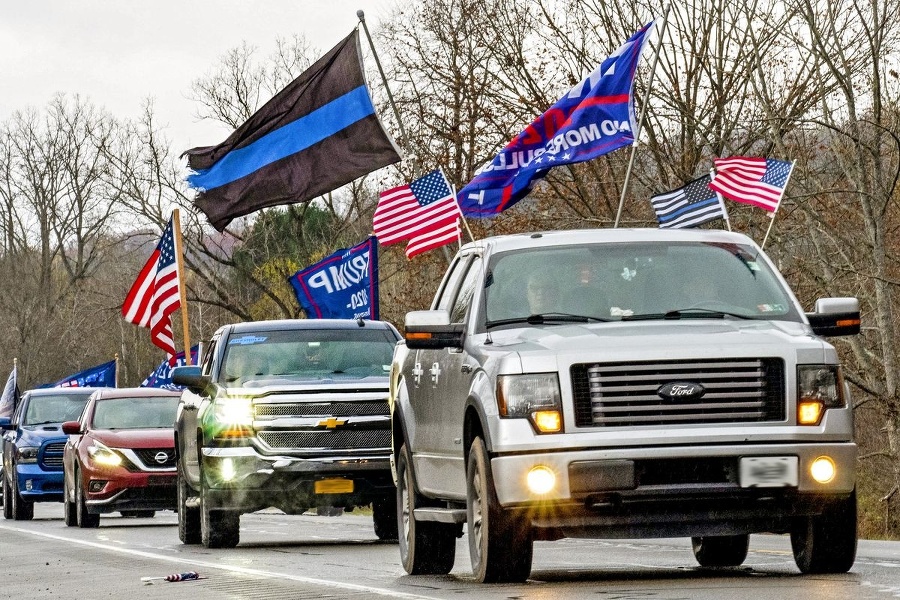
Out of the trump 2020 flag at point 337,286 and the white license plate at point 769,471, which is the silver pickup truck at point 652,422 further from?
the trump 2020 flag at point 337,286

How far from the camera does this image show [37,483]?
94.8ft

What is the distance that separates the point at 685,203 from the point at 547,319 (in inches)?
533

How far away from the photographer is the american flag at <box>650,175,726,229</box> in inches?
921

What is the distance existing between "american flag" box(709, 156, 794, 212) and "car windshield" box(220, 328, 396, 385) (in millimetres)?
6074

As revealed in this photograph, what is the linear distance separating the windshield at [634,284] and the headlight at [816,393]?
2.56ft

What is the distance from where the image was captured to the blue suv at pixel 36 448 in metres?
29.0

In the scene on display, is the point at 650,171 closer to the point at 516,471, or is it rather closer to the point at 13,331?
the point at 516,471

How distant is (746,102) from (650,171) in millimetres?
3467

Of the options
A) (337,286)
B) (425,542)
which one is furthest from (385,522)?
(337,286)

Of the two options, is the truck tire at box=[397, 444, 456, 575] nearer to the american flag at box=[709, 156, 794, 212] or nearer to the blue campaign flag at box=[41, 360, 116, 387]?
the american flag at box=[709, 156, 794, 212]

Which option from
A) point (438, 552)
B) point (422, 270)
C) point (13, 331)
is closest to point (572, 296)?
point (438, 552)

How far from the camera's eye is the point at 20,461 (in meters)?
29.1

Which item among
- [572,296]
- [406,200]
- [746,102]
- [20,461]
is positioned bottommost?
[20,461]

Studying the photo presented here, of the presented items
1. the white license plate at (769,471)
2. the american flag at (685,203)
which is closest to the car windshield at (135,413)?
the american flag at (685,203)
